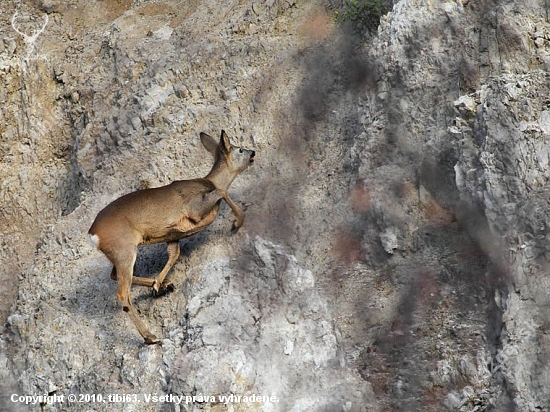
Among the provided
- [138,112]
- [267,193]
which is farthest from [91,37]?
[267,193]

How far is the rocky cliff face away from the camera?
11273 millimetres

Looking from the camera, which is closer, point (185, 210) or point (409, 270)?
point (409, 270)

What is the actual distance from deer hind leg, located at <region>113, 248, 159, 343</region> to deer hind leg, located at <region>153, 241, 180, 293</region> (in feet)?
1.22

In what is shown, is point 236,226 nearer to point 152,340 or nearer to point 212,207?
point 212,207

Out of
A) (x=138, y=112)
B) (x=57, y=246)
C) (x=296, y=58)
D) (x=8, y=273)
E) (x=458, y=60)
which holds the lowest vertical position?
(x=8, y=273)

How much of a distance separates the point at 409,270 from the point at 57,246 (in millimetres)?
5560

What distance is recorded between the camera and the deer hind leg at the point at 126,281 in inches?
507

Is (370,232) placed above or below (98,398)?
above

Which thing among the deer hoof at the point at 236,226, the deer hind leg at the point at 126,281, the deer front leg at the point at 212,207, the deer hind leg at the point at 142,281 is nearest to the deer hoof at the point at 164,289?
the deer hind leg at the point at 142,281

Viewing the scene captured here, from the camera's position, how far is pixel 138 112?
1594cm

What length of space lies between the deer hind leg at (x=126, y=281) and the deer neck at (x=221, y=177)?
150cm

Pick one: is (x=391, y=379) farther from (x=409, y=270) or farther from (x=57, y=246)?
(x=57, y=246)

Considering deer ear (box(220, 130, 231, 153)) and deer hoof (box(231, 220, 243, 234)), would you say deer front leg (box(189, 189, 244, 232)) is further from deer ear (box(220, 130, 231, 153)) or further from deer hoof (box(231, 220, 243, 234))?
deer ear (box(220, 130, 231, 153))

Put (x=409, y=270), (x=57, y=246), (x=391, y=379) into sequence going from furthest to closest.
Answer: (x=57, y=246) → (x=409, y=270) → (x=391, y=379)
